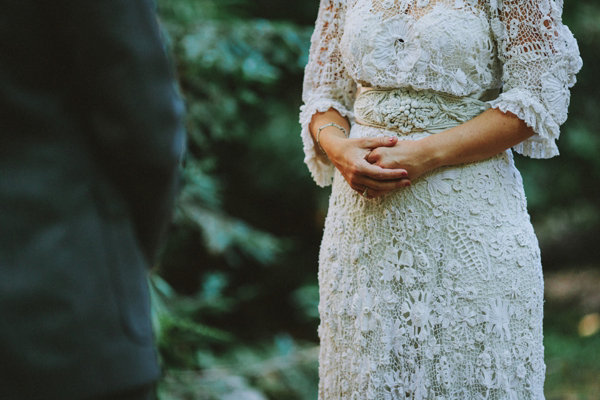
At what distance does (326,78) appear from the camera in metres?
2.09

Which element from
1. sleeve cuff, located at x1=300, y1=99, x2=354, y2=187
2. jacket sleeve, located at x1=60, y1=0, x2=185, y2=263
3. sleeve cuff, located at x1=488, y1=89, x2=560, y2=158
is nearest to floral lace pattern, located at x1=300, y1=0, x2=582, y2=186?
sleeve cuff, located at x1=488, y1=89, x2=560, y2=158

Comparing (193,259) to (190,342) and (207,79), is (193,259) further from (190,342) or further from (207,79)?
(207,79)

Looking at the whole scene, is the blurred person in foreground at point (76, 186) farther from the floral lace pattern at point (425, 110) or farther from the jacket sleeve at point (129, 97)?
the floral lace pattern at point (425, 110)

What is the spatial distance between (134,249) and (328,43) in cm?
128

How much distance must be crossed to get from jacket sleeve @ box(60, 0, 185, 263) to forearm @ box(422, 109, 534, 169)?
0.88 m

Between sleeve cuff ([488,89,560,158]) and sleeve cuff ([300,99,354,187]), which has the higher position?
sleeve cuff ([300,99,354,187])

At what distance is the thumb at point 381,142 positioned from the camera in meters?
1.73

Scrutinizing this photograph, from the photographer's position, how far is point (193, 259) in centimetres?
498

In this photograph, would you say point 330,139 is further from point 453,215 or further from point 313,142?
point 453,215

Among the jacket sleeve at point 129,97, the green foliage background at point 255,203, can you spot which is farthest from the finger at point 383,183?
the green foliage background at point 255,203

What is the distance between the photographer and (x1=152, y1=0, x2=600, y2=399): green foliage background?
3.37 metres

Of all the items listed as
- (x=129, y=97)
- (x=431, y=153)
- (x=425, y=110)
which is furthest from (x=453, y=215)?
(x=129, y=97)

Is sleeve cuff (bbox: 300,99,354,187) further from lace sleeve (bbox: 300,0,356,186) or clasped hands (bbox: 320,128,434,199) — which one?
clasped hands (bbox: 320,128,434,199)

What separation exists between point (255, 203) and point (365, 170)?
3989 millimetres
